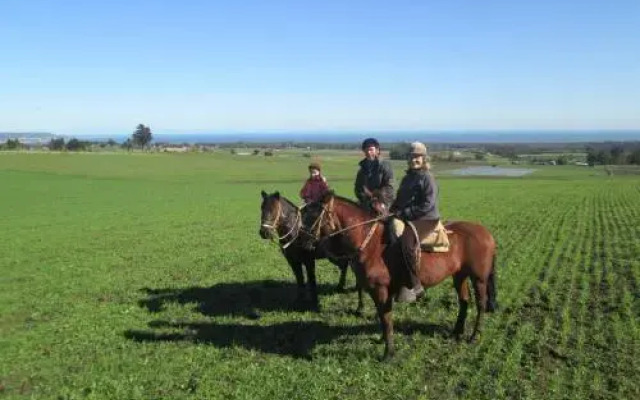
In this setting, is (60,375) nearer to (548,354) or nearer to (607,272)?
(548,354)

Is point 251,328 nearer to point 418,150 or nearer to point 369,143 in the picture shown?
point 369,143

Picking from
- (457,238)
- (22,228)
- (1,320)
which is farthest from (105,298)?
(22,228)

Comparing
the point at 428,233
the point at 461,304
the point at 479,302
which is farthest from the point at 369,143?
the point at 479,302

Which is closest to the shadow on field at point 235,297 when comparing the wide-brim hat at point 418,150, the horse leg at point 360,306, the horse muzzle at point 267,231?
the horse leg at point 360,306

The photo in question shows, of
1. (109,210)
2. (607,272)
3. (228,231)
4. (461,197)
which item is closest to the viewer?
(607,272)

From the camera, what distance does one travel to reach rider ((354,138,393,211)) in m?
10.2

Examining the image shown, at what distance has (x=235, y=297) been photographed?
12.4 meters

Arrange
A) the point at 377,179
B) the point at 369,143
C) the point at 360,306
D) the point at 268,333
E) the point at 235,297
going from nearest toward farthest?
the point at 268,333 → the point at 369,143 → the point at 377,179 → the point at 360,306 → the point at 235,297

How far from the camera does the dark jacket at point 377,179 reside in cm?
1034

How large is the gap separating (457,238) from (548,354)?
2.24m

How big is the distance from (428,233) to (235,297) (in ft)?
18.3

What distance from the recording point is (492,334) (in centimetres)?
947

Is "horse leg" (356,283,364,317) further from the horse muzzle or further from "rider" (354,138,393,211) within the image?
the horse muzzle

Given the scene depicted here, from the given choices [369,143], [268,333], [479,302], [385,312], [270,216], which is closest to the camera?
[385,312]
